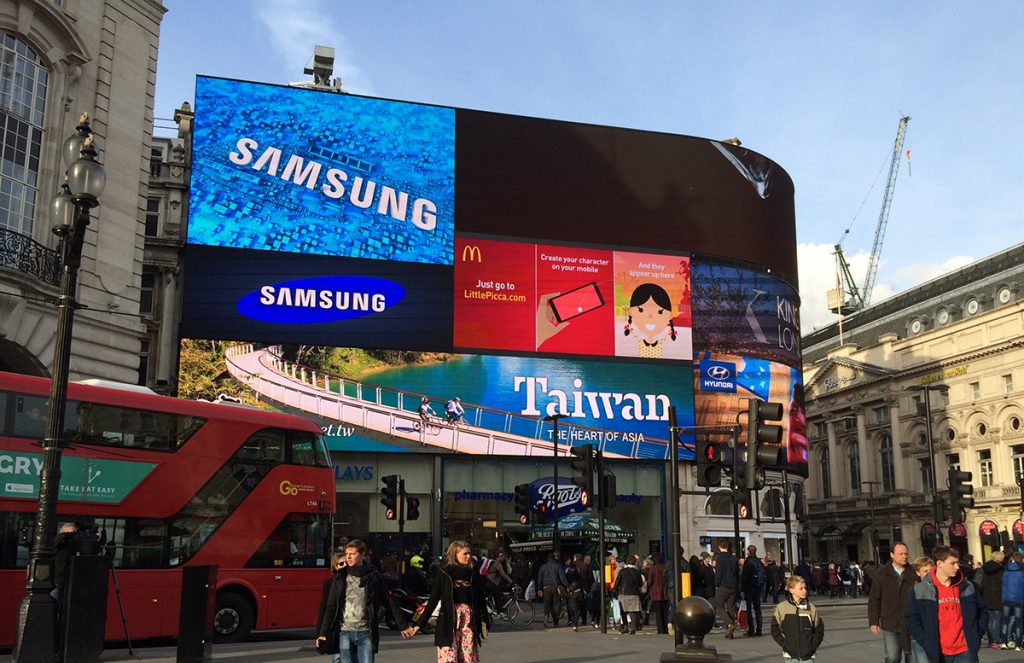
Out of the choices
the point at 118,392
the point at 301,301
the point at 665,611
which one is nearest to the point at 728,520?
the point at 301,301

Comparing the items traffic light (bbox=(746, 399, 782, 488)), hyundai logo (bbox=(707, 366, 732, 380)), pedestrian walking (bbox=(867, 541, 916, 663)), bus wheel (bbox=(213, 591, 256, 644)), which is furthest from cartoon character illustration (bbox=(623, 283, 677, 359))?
pedestrian walking (bbox=(867, 541, 916, 663))

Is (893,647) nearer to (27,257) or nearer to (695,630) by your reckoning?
(695,630)

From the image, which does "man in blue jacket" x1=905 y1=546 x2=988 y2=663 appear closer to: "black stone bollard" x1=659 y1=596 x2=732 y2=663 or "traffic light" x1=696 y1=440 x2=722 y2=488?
"black stone bollard" x1=659 y1=596 x2=732 y2=663

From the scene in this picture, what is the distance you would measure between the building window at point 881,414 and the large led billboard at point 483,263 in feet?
98.5

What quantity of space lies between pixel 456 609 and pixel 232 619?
10.1 metres

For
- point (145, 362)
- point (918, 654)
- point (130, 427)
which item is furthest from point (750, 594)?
point (145, 362)

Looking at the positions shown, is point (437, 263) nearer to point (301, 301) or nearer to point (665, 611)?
point (301, 301)

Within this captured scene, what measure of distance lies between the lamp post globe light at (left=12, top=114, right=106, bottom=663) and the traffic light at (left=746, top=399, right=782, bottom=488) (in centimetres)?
938

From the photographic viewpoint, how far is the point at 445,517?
43812 millimetres

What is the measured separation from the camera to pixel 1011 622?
1819cm

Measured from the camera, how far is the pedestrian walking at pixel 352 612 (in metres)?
9.33

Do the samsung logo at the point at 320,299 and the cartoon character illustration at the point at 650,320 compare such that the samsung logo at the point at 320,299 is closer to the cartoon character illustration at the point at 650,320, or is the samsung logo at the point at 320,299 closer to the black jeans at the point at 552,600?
the cartoon character illustration at the point at 650,320

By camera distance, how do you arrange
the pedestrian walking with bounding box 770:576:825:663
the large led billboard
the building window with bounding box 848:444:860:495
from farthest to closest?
the building window with bounding box 848:444:860:495 → the large led billboard → the pedestrian walking with bounding box 770:576:825:663

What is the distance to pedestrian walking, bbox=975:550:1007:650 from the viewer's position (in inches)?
725
